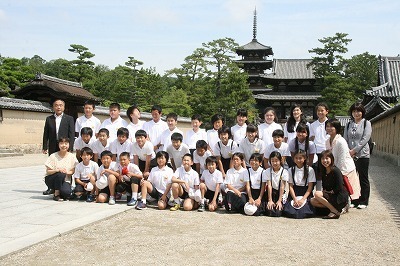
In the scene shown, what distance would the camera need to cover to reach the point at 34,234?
445 centimetres

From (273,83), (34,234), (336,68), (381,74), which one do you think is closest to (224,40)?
(273,83)

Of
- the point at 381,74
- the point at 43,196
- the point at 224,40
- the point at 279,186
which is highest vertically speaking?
the point at 224,40

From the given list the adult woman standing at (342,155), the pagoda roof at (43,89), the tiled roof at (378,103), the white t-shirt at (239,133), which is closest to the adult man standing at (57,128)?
the white t-shirt at (239,133)

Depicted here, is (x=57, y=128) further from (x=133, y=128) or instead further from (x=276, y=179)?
(x=276, y=179)

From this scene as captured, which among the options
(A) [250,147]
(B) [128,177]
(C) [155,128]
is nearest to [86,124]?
(C) [155,128]

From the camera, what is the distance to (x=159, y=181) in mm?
6559

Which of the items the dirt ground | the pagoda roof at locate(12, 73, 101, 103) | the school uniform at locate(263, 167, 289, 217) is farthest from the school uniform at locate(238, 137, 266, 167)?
the pagoda roof at locate(12, 73, 101, 103)

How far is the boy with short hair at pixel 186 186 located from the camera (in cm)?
626

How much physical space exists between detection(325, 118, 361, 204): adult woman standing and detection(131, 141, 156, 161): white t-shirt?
291 centimetres

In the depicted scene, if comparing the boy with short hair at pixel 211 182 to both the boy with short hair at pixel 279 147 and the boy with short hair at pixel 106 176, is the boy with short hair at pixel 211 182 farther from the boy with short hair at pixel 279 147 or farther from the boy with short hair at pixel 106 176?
the boy with short hair at pixel 106 176

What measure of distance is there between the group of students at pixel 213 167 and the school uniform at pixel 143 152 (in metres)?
0.02

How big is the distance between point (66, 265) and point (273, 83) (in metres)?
40.6

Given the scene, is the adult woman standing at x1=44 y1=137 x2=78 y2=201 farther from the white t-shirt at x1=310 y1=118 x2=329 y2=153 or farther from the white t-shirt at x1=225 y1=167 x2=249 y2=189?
the white t-shirt at x1=310 y1=118 x2=329 y2=153

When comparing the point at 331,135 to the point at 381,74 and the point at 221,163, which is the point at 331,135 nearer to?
the point at 221,163
